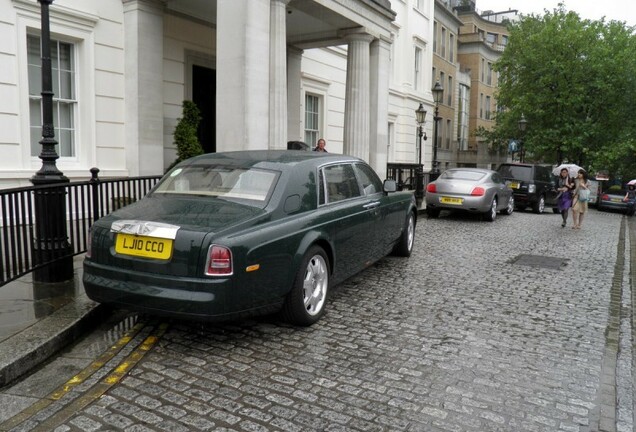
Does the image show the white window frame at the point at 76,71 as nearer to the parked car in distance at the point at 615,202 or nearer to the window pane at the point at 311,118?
the window pane at the point at 311,118

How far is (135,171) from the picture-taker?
39.4ft

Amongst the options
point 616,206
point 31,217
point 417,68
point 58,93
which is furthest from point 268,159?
point 417,68

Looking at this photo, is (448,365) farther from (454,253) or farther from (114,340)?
(454,253)

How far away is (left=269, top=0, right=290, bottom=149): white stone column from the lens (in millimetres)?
11609

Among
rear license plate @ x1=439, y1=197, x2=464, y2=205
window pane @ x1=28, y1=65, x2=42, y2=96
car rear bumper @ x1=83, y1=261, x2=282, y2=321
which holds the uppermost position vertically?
window pane @ x1=28, y1=65, x2=42, y2=96

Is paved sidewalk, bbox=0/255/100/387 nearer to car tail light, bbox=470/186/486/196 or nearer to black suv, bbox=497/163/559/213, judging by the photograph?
car tail light, bbox=470/186/486/196

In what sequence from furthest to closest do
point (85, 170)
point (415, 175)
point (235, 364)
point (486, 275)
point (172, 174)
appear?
1. point (415, 175)
2. point (85, 170)
3. point (486, 275)
4. point (172, 174)
5. point (235, 364)

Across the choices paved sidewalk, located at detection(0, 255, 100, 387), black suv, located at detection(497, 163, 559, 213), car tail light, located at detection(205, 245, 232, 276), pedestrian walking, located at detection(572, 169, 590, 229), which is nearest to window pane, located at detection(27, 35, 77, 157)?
paved sidewalk, located at detection(0, 255, 100, 387)

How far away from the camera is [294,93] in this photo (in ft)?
58.3

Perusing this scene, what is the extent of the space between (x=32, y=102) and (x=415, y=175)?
13911 mm

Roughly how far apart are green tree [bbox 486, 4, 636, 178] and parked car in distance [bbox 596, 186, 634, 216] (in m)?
3.85

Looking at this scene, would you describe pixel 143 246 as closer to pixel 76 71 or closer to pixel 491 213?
pixel 76 71

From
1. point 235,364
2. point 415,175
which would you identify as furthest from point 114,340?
point 415,175

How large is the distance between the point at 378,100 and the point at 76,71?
9.11 meters
